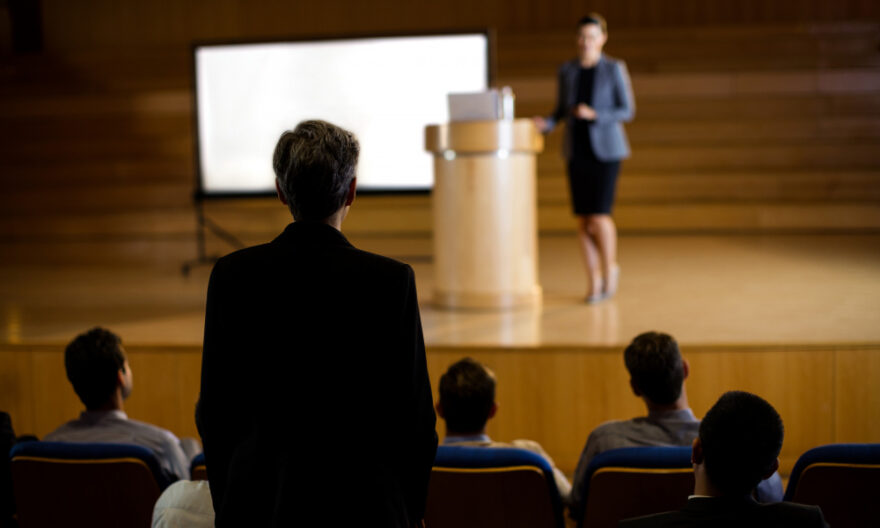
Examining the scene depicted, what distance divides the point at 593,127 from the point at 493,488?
2.56 metres

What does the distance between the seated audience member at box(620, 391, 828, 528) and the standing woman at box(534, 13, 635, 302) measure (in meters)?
2.78

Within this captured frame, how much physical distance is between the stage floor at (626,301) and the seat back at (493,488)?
1510 millimetres

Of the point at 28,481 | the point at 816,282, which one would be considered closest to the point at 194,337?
the point at 28,481

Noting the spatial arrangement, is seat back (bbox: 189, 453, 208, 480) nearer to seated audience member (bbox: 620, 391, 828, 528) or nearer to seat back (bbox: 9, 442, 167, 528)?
seat back (bbox: 9, 442, 167, 528)

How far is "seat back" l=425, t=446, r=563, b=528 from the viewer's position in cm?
190

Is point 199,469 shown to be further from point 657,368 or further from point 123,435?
point 657,368

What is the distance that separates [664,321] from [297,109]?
3169 millimetres

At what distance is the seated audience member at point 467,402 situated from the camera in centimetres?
227

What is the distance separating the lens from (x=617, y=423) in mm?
2264

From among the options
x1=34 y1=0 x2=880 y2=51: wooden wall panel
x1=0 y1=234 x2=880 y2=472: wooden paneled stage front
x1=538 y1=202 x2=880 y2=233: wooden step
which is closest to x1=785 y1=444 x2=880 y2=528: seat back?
x1=0 y1=234 x2=880 y2=472: wooden paneled stage front

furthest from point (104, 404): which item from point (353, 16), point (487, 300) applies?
point (353, 16)

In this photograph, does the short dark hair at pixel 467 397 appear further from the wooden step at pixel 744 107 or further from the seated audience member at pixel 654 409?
the wooden step at pixel 744 107

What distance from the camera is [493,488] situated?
6.31 feet

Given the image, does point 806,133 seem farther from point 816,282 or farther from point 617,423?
point 617,423
